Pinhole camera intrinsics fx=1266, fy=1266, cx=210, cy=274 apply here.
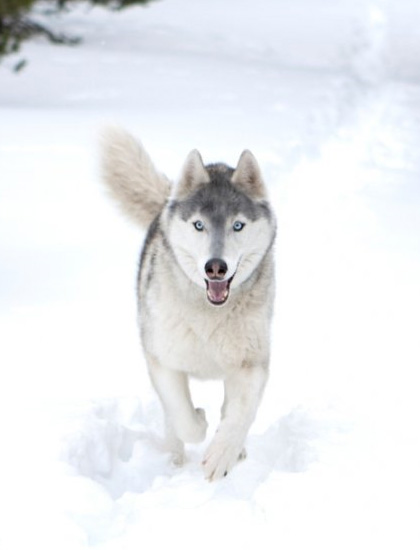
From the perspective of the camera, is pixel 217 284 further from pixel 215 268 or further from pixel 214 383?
pixel 214 383

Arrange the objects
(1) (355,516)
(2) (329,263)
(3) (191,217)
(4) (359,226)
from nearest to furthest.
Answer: (1) (355,516) → (3) (191,217) → (2) (329,263) → (4) (359,226)

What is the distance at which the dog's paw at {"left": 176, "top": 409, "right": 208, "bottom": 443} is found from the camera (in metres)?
5.03

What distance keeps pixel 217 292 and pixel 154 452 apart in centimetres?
101

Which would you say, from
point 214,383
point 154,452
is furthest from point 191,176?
point 214,383

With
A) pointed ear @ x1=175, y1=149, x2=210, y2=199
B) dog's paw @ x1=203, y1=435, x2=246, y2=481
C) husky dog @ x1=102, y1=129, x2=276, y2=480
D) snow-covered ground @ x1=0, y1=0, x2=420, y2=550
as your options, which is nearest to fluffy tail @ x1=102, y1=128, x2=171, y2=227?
snow-covered ground @ x1=0, y1=0, x2=420, y2=550

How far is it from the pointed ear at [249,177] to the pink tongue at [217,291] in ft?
1.42

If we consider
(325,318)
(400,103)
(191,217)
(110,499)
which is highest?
(400,103)

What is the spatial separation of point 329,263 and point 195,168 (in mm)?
3541

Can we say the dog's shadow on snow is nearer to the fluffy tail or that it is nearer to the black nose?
the black nose

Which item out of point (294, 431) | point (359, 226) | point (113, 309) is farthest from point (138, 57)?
point (294, 431)

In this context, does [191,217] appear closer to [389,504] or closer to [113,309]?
[389,504]

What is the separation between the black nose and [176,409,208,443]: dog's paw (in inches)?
30.9

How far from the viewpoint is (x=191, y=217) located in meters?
4.68

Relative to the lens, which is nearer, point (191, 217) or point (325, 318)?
point (191, 217)
